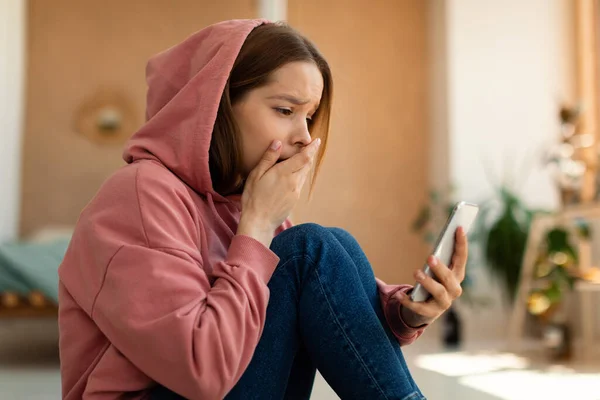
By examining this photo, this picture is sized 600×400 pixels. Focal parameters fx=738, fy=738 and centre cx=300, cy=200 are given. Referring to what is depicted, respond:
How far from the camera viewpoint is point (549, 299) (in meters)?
3.46

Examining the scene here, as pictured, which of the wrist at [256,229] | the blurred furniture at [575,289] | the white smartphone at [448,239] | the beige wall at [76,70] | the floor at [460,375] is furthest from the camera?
the beige wall at [76,70]

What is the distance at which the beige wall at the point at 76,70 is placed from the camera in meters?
5.42

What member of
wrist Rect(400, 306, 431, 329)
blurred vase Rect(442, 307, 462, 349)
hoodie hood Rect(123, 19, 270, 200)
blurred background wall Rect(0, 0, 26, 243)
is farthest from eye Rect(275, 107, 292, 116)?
blurred background wall Rect(0, 0, 26, 243)

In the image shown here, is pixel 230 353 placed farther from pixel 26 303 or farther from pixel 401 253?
pixel 401 253

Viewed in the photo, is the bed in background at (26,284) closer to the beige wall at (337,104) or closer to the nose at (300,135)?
the beige wall at (337,104)

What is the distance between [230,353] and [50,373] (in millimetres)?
2301

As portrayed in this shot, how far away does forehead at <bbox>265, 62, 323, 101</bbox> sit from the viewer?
1.16 m

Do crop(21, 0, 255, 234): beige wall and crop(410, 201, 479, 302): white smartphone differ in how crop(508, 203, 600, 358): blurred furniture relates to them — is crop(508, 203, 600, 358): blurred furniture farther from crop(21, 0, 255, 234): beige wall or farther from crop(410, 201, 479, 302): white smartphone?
crop(21, 0, 255, 234): beige wall

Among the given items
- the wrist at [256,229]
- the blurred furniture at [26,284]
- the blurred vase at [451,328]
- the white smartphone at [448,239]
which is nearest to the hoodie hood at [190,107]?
the wrist at [256,229]

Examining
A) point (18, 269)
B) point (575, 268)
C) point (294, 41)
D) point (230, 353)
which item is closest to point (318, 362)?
point (230, 353)

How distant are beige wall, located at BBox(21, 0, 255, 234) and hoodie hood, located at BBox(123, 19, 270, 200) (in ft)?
14.1

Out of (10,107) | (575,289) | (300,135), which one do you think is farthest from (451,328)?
(300,135)

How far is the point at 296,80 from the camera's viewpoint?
1.17 meters

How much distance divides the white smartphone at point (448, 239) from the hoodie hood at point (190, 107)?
1.13 feet
